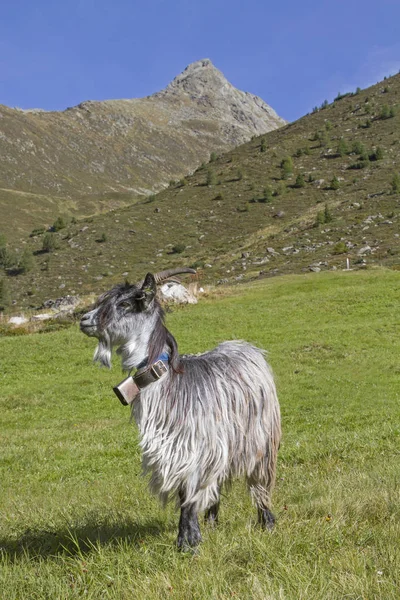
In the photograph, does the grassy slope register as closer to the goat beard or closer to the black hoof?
the black hoof

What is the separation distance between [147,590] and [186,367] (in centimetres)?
209

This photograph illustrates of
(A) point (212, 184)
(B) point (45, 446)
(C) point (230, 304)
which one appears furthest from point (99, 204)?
(B) point (45, 446)

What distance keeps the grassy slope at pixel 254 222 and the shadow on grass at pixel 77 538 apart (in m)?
44.1

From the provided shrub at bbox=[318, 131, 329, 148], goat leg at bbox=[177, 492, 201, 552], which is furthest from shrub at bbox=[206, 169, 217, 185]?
goat leg at bbox=[177, 492, 201, 552]

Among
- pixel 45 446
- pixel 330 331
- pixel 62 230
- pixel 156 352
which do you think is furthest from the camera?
pixel 62 230

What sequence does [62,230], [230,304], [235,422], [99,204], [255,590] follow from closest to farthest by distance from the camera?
[255,590]
[235,422]
[230,304]
[62,230]
[99,204]

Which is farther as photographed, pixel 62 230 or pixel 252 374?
pixel 62 230

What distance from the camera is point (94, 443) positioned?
1342 cm

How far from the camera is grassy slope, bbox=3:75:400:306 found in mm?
57656

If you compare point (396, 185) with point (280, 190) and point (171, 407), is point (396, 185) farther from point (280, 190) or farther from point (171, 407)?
point (171, 407)

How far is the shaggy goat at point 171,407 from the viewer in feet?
15.8

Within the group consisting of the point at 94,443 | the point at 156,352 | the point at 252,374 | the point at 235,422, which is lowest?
the point at 94,443

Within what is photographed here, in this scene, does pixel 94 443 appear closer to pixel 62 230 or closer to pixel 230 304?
pixel 230 304

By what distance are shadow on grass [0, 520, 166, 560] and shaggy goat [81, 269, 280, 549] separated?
584 mm
